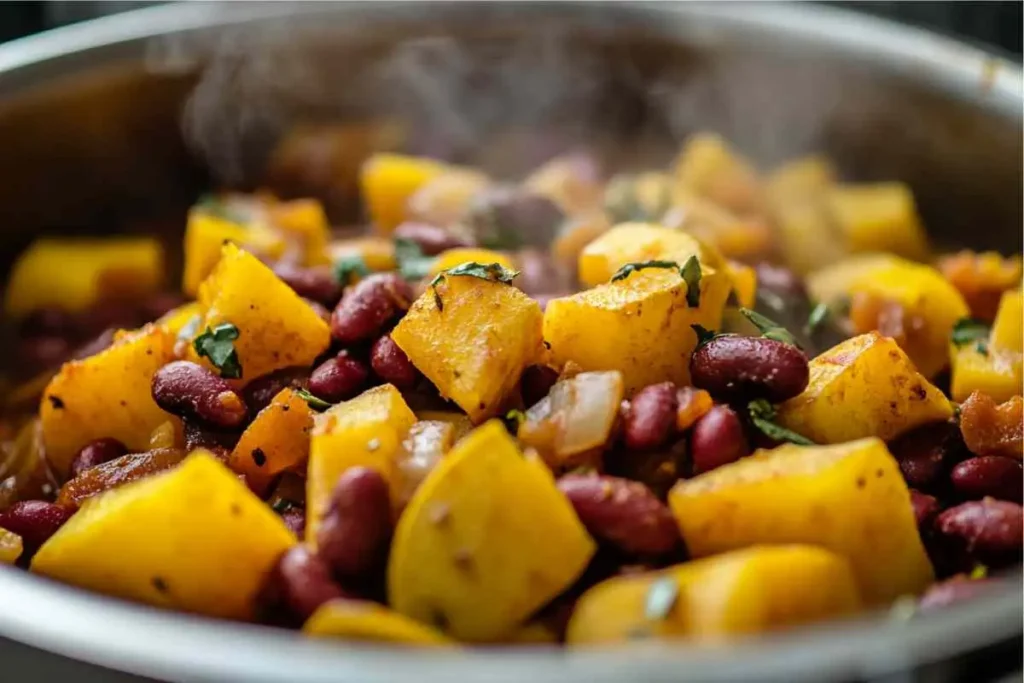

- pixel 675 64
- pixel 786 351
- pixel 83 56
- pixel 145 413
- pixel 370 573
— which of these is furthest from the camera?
pixel 675 64

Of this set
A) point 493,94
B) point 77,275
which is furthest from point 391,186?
point 77,275

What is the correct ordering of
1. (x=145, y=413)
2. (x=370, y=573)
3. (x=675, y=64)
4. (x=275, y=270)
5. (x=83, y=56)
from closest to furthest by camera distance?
1. (x=370, y=573)
2. (x=145, y=413)
3. (x=275, y=270)
4. (x=83, y=56)
5. (x=675, y=64)

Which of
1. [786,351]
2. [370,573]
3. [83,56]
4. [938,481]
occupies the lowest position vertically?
[938,481]

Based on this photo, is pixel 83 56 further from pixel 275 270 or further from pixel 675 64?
pixel 675 64

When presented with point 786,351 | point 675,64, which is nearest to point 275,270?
point 786,351

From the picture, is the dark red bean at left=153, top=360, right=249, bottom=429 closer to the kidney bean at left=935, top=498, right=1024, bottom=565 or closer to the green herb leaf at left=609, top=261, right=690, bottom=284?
the green herb leaf at left=609, top=261, right=690, bottom=284

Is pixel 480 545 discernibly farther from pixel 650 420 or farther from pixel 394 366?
pixel 394 366

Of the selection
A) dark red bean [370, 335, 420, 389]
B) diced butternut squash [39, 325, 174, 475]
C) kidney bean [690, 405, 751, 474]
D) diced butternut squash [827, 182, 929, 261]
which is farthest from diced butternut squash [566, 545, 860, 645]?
diced butternut squash [827, 182, 929, 261]
